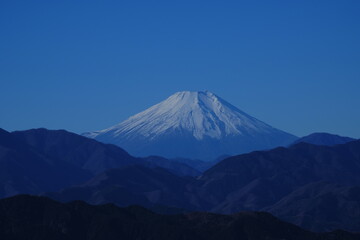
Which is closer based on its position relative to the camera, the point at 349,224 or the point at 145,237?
the point at 145,237

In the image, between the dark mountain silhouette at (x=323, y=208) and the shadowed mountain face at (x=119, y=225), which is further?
the dark mountain silhouette at (x=323, y=208)

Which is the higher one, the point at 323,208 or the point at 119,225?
the point at 119,225

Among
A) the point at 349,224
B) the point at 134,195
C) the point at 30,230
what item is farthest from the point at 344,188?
the point at 30,230

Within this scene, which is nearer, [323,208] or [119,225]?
[119,225]

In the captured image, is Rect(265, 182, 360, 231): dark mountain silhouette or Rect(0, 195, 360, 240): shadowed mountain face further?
Rect(265, 182, 360, 231): dark mountain silhouette

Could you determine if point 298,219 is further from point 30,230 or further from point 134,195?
point 30,230

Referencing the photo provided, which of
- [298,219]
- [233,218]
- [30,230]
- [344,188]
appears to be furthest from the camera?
[344,188]

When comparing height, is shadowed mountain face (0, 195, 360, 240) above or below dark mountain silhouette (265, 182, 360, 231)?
above

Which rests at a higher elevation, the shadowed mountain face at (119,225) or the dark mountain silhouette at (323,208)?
the shadowed mountain face at (119,225)
